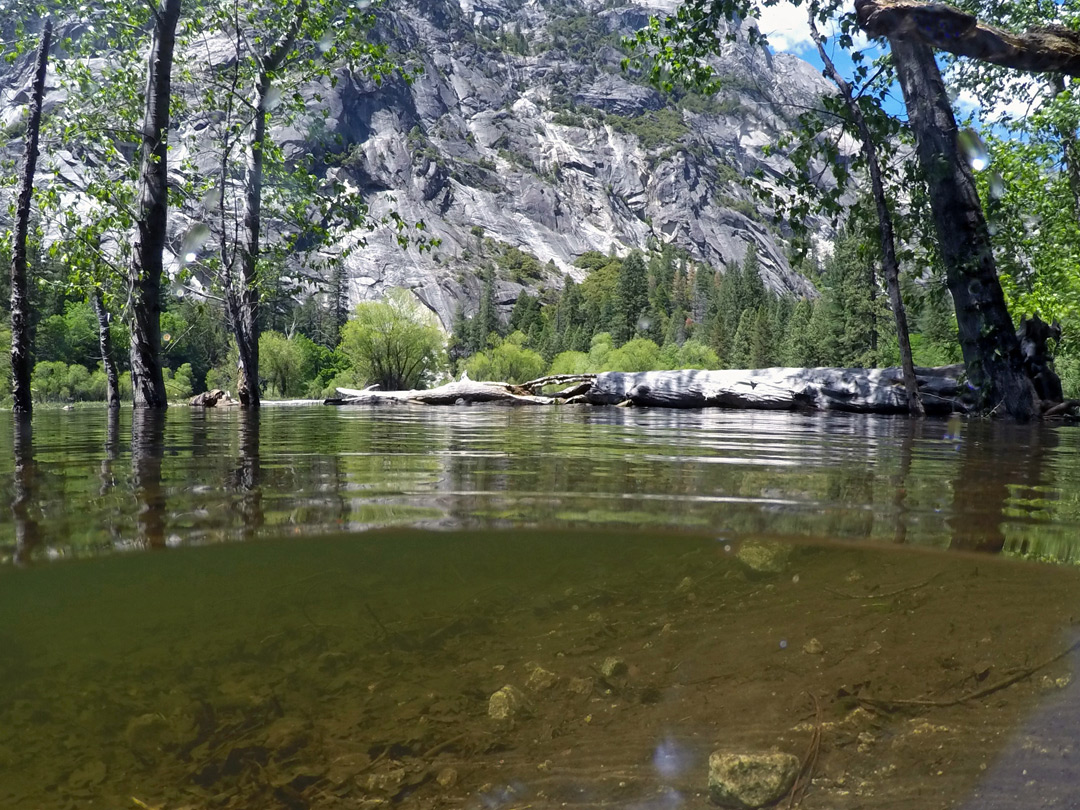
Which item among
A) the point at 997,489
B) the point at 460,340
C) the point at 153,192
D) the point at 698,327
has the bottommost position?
the point at 997,489

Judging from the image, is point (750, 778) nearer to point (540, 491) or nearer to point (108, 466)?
point (540, 491)

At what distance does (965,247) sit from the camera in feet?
25.9

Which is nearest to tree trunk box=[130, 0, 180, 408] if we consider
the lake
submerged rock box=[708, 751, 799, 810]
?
the lake

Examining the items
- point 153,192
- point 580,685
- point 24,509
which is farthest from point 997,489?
point 153,192

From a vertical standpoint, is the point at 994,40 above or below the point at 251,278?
above

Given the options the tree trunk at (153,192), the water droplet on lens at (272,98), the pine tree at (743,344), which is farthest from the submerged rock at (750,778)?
the pine tree at (743,344)

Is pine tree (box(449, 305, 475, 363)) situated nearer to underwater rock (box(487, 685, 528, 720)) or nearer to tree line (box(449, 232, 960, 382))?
tree line (box(449, 232, 960, 382))

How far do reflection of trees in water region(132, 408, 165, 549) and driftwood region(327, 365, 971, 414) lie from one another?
377 inches

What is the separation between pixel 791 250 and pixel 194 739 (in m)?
11.0

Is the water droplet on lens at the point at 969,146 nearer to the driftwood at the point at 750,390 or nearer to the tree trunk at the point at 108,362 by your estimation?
the driftwood at the point at 750,390

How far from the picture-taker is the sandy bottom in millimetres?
1207

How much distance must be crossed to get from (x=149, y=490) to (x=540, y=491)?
1.59m

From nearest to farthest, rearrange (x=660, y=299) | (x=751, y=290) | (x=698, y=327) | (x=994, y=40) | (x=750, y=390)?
(x=994, y=40) < (x=750, y=390) < (x=698, y=327) < (x=751, y=290) < (x=660, y=299)

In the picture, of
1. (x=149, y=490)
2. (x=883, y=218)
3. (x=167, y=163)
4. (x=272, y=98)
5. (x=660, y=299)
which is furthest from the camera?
(x=660, y=299)
